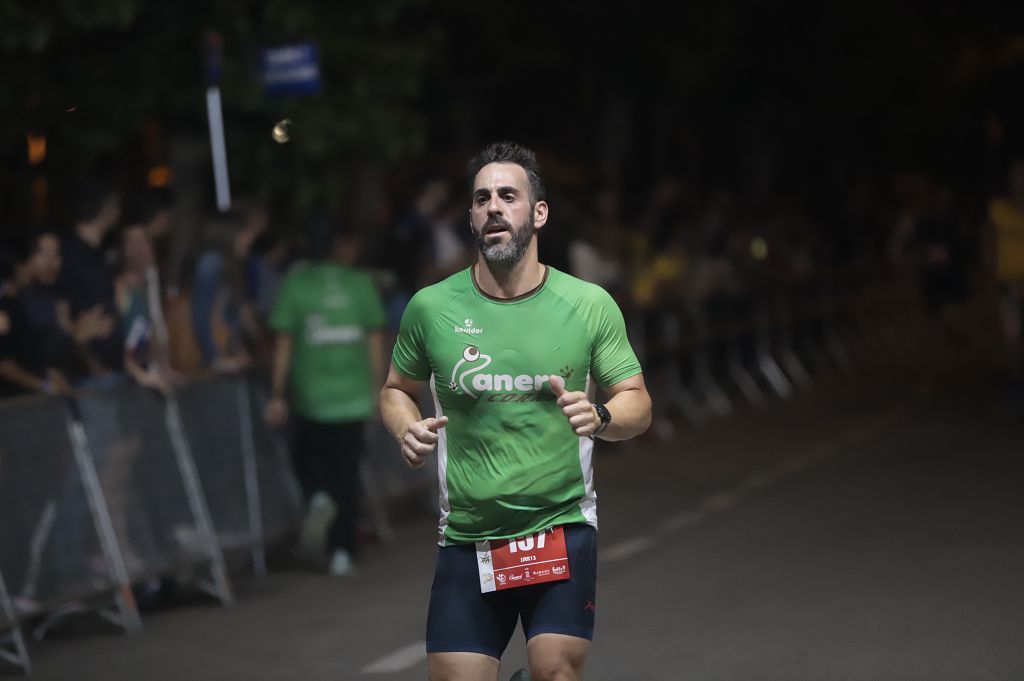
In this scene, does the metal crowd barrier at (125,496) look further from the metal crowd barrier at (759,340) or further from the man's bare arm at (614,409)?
the metal crowd barrier at (759,340)

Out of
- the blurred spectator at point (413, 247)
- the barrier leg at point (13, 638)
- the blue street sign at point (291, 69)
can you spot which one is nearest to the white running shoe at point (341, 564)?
the blurred spectator at point (413, 247)

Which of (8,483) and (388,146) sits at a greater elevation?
(388,146)

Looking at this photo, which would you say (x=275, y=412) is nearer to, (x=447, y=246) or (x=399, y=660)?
(x=399, y=660)

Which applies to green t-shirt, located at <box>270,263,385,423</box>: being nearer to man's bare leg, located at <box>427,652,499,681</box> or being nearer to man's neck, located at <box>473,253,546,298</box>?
man's neck, located at <box>473,253,546,298</box>

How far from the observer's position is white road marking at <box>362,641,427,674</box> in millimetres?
8906

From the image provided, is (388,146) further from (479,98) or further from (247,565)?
(479,98)

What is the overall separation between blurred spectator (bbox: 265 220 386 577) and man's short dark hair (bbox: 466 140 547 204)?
566 centimetres

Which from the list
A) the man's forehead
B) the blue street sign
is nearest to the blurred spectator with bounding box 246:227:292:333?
the blue street sign

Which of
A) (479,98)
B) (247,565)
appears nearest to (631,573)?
(247,565)

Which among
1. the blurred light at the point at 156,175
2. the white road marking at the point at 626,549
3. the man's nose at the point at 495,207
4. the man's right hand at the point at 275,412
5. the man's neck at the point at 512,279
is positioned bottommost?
the white road marking at the point at 626,549

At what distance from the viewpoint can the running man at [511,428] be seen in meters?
6.07

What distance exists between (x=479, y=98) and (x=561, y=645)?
2428 cm

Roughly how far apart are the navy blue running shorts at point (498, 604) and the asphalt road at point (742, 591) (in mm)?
2394

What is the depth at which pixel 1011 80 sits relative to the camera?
4809 cm
